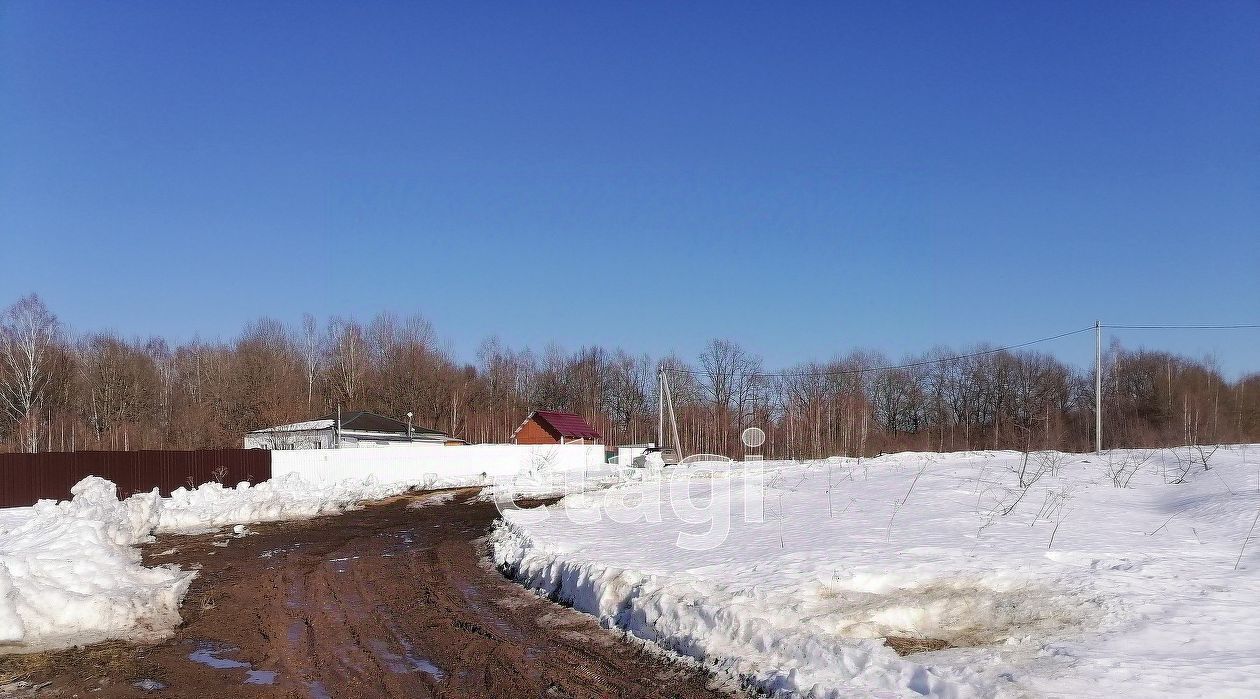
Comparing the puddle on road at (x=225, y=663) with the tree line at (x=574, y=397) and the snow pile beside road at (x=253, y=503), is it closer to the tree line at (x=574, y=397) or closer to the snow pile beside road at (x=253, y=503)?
the snow pile beside road at (x=253, y=503)

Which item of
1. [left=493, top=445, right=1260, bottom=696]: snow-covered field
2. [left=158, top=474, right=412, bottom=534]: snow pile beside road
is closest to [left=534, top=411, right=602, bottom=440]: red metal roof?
[left=158, top=474, right=412, bottom=534]: snow pile beside road

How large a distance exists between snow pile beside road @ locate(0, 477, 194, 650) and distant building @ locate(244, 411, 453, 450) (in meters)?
30.9

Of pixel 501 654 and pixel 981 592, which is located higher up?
pixel 981 592

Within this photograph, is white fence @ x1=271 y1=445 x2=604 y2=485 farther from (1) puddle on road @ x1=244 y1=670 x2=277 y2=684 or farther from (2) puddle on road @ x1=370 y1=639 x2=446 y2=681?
(1) puddle on road @ x1=244 y1=670 x2=277 y2=684

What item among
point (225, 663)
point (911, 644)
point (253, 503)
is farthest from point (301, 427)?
point (911, 644)

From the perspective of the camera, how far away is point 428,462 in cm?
3728

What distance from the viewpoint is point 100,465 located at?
25.7 meters

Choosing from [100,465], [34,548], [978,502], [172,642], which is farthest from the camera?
[100,465]

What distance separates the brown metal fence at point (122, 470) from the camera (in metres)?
24.2

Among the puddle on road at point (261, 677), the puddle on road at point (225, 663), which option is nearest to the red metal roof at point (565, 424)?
the puddle on road at point (225, 663)

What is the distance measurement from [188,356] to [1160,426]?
3010 inches

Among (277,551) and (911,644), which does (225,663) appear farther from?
(277,551)

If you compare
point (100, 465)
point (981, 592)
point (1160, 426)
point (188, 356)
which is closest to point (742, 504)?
point (981, 592)

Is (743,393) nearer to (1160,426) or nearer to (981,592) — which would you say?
(1160,426)
